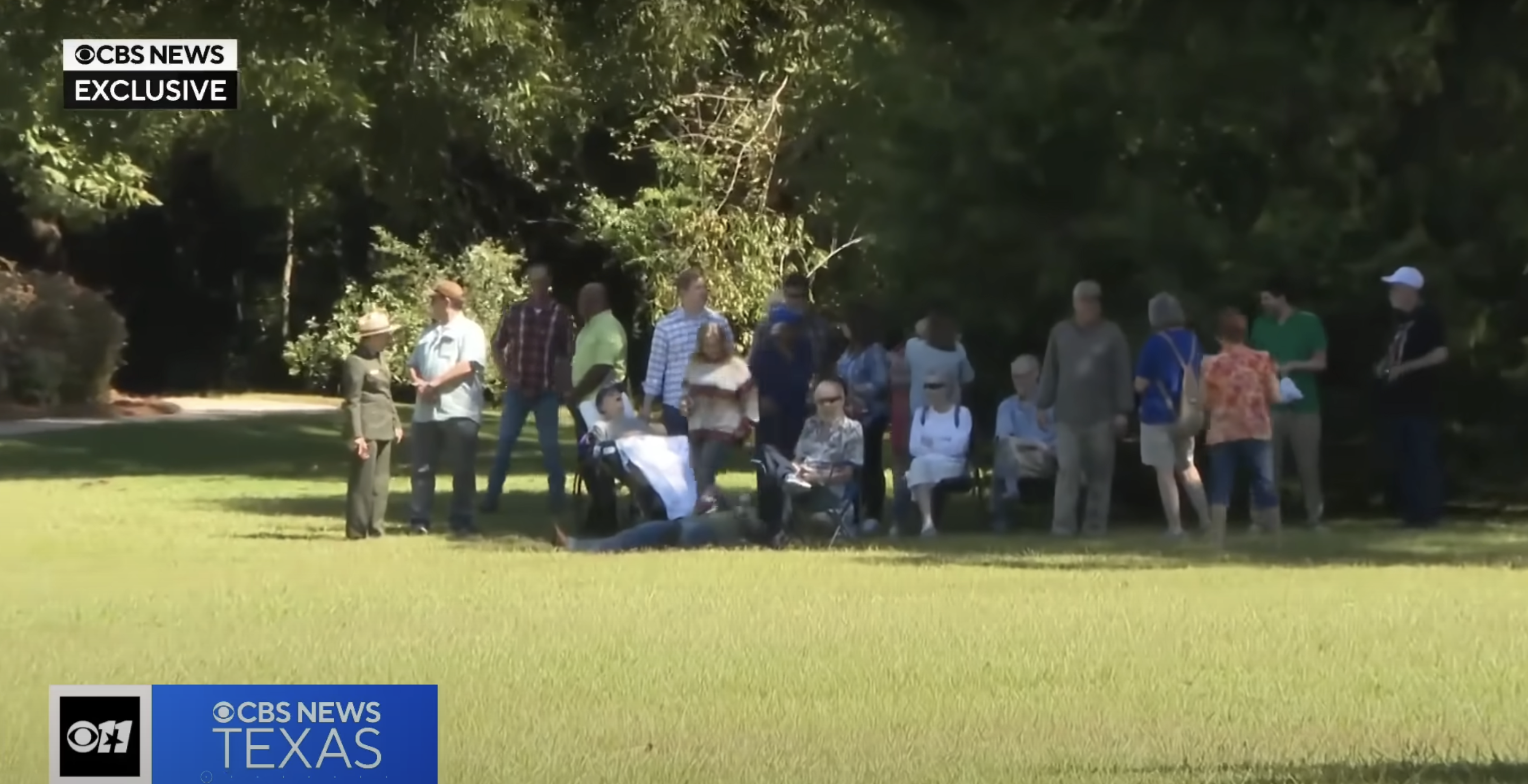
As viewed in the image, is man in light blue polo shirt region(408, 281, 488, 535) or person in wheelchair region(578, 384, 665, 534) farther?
man in light blue polo shirt region(408, 281, 488, 535)

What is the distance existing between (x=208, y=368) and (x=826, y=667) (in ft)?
121

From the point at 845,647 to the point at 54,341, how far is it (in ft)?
83.4

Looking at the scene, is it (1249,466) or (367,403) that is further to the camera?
(367,403)

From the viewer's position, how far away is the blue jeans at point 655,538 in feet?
55.4

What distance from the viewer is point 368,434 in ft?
57.7

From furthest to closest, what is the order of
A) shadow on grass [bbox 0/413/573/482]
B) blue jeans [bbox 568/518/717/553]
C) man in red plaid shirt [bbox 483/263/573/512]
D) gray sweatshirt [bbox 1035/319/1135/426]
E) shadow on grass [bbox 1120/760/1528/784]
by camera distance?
shadow on grass [bbox 0/413/573/482]
man in red plaid shirt [bbox 483/263/573/512]
gray sweatshirt [bbox 1035/319/1135/426]
blue jeans [bbox 568/518/717/553]
shadow on grass [bbox 1120/760/1528/784]

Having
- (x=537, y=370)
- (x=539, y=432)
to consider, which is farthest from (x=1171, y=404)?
(x=539, y=432)

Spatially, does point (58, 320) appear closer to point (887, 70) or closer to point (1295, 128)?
point (887, 70)

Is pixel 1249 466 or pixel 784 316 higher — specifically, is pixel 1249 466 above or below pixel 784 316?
below

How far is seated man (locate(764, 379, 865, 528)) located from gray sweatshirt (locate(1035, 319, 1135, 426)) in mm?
1443

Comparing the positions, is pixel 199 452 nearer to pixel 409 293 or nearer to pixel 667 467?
pixel 409 293

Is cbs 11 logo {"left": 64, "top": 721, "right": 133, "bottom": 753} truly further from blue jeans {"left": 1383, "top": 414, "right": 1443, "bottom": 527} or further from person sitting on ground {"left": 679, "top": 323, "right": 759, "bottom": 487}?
blue jeans {"left": 1383, "top": 414, "right": 1443, "bottom": 527}

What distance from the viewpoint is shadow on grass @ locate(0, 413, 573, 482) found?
2594 cm

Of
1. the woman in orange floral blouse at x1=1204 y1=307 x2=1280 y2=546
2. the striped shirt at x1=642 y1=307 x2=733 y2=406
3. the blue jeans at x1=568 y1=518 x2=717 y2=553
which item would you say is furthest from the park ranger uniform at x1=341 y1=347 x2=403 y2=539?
the woman in orange floral blouse at x1=1204 y1=307 x2=1280 y2=546
